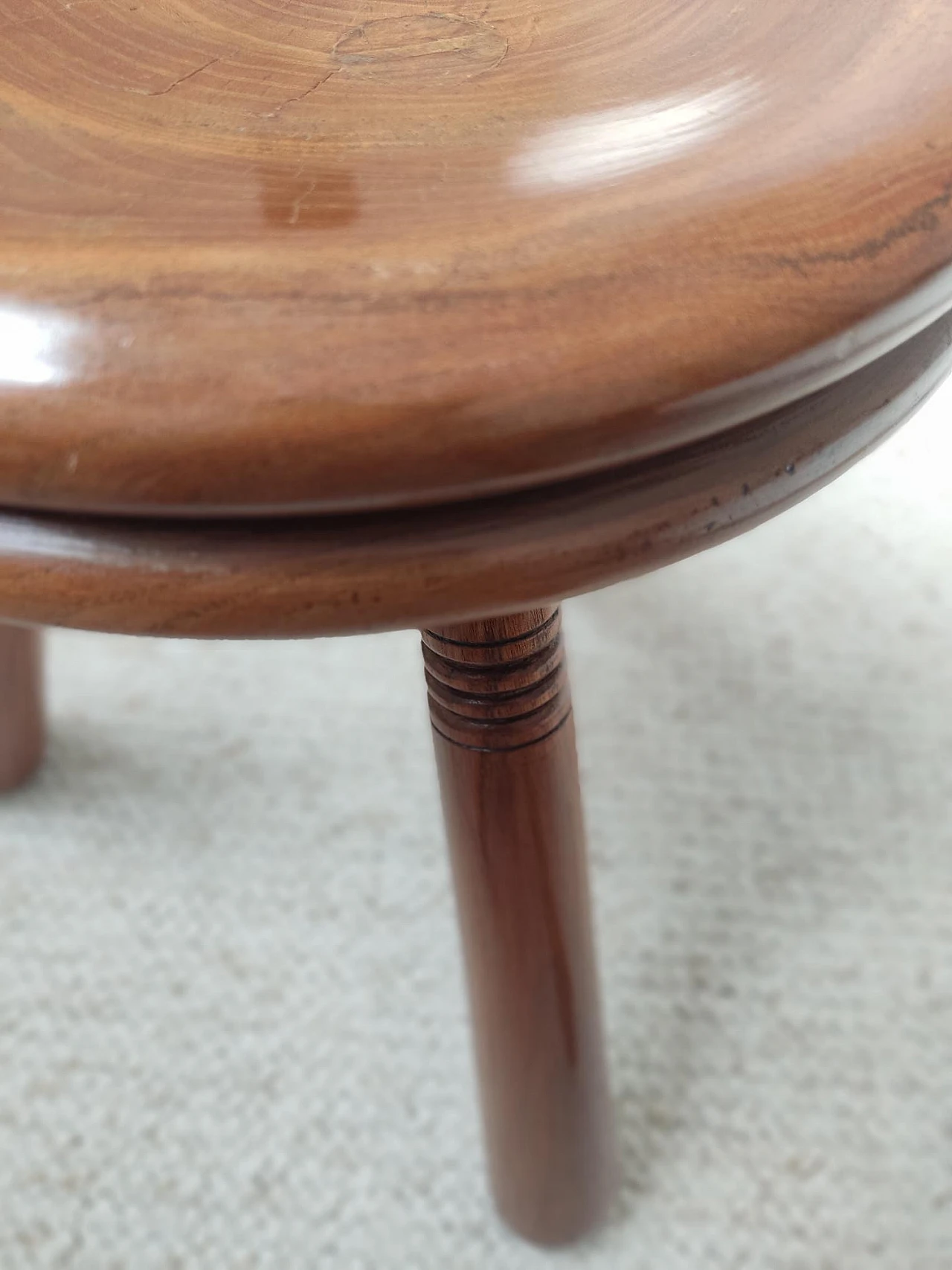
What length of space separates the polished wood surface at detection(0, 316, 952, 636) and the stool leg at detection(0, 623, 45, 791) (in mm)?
359

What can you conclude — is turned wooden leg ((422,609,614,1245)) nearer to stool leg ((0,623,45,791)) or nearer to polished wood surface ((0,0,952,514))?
polished wood surface ((0,0,952,514))

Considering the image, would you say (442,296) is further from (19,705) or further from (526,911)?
(19,705)

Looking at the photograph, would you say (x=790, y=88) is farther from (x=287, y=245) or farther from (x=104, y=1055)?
(x=104, y=1055)

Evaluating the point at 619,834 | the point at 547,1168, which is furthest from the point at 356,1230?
the point at 619,834

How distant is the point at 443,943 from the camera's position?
1.99ft

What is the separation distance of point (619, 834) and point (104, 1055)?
258 millimetres

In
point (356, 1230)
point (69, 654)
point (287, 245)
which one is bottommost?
point (356, 1230)

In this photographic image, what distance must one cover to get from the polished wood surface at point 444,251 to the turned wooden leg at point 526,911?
0.37ft

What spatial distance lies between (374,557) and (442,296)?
48 millimetres

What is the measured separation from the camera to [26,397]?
23 cm

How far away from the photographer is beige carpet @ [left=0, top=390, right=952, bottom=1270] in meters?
0.51

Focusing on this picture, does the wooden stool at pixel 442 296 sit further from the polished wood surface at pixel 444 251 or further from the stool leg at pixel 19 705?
the stool leg at pixel 19 705

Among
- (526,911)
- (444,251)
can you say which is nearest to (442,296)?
(444,251)

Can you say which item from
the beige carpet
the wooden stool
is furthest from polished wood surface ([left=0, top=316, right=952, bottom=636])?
the beige carpet
